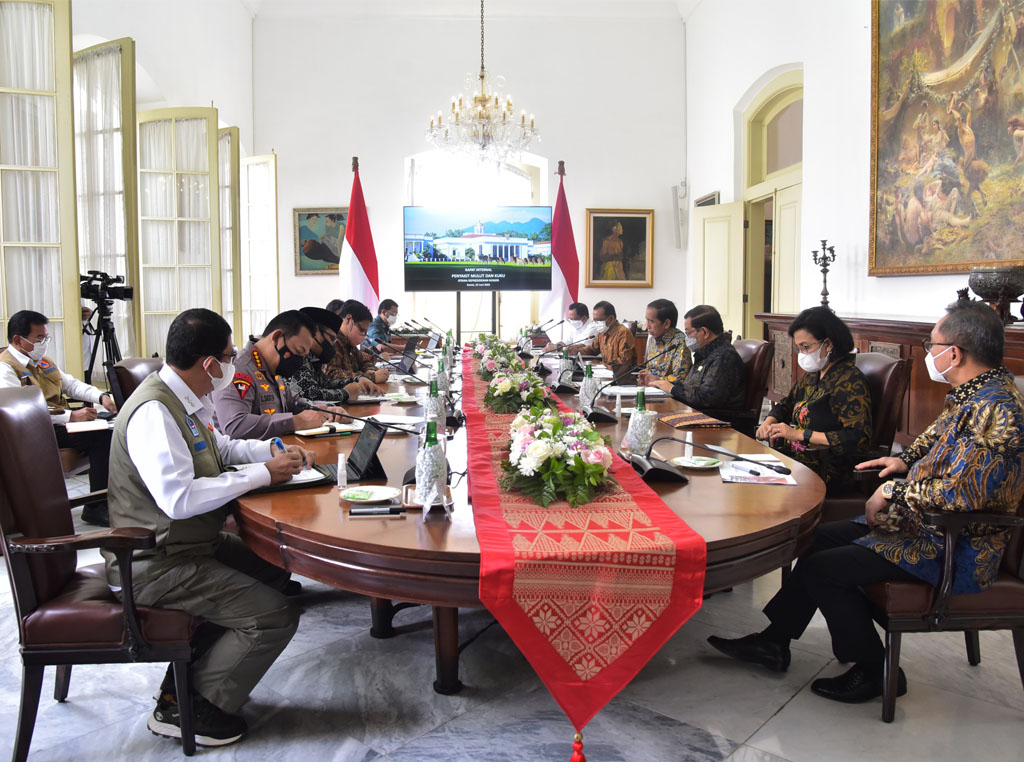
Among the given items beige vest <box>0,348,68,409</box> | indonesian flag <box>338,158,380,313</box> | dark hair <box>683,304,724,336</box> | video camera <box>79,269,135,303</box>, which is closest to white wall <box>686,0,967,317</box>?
dark hair <box>683,304,724,336</box>

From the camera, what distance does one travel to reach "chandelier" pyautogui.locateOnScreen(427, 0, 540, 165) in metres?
9.12

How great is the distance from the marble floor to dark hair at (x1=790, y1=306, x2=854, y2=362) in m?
1.04

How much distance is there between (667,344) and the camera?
5273 millimetres

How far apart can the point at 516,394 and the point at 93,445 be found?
2.09 meters

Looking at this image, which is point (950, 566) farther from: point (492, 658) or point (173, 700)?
point (173, 700)

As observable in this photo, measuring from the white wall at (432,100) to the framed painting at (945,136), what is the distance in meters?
5.07

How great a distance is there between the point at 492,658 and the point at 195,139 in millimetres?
6134

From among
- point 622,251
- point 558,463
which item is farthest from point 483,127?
point 558,463

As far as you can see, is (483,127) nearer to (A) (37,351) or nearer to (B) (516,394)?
(A) (37,351)

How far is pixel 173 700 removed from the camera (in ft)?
6.89

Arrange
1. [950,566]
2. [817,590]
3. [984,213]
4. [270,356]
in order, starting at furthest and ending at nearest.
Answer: [984,213] < [270,356] < [817,590] < [950,566]

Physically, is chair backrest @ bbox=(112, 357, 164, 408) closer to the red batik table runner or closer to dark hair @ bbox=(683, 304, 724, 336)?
the red batik table runner

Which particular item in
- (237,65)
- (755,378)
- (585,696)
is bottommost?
(585,696)

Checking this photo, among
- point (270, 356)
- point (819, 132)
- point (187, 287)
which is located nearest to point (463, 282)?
point (187, 287)
